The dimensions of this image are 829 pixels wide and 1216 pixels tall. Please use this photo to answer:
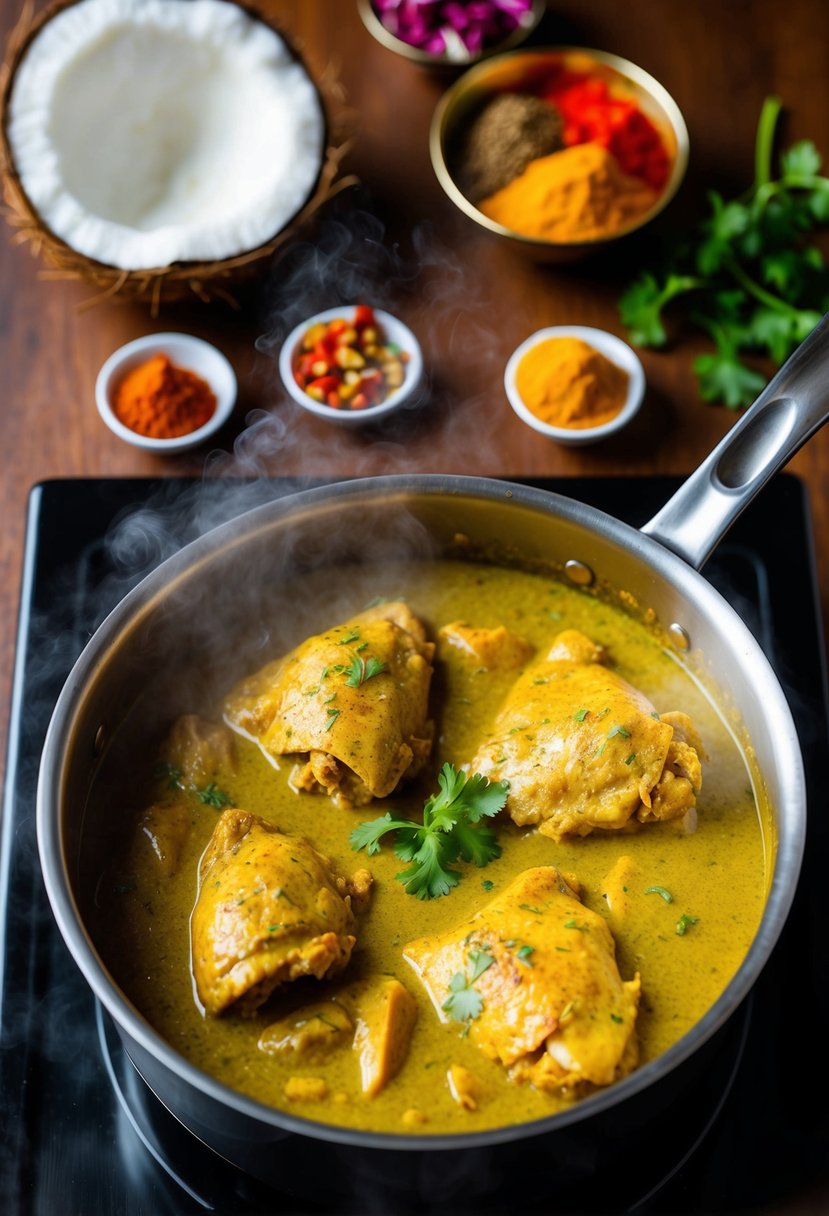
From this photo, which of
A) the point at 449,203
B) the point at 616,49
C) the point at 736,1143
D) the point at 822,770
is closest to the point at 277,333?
the point at 449,203

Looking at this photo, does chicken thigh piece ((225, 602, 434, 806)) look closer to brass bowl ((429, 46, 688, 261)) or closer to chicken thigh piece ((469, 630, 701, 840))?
→ chicken thigh piece ((469, 630, 701, 840))

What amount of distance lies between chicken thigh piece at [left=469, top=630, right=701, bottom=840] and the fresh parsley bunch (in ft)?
4.20

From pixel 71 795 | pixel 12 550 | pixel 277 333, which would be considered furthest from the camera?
pixel 277 333

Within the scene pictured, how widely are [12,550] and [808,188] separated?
2.50 m

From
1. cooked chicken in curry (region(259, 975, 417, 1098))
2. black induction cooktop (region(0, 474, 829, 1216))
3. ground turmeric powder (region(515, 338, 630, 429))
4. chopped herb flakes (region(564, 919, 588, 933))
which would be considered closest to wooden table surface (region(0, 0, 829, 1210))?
ground turmeric powder (region(515, 338, 630, 429))

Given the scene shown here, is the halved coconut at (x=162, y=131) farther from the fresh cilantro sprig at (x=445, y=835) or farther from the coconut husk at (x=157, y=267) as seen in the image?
the fresh cilantro sprig at (x=445, y=835)

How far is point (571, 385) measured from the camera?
11.0 feet

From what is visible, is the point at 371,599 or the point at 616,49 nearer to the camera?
the point at 371,599

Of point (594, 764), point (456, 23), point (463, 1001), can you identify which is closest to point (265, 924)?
point (463, 1001)

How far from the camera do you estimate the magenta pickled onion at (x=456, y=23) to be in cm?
388

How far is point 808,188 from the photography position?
3.80m

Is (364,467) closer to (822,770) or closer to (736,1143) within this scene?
(822,770)

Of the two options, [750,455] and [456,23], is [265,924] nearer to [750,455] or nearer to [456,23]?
[750,455]

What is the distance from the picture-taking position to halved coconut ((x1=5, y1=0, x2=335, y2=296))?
3.36 meters
